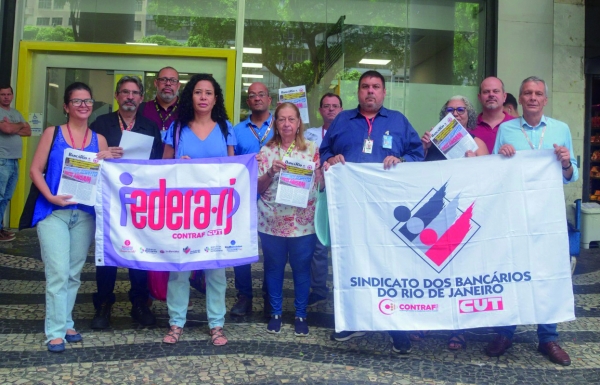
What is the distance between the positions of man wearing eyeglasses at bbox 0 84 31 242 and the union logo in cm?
591

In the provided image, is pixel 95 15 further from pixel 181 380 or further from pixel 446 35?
pixel 181 380

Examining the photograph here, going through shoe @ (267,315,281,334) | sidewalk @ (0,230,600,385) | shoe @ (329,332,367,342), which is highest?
shoe @ (267,315,281,334)

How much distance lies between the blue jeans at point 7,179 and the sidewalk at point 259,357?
316 cm

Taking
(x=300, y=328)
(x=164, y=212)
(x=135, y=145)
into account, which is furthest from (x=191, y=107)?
(x=300, y=328)

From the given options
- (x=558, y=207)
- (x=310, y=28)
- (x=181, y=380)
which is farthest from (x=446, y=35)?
(x=181, y=380)

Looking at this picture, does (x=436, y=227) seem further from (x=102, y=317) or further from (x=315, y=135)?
(x=102, y=317)

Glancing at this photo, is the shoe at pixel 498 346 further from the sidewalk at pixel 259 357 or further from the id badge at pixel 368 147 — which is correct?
the id badge at pixel 368 147

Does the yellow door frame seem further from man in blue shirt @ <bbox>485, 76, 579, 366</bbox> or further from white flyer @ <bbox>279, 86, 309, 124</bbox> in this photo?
man in blue shirt @ <bbox>485, 76, 579, 366</bbox>

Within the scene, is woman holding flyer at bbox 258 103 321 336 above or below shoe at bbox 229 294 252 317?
above

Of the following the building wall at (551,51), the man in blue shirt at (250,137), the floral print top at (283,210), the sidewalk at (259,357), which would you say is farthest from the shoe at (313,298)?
the building wall at (551,51)

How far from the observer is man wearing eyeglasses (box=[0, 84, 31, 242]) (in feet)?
26.5

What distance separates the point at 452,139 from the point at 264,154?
141 centimetres

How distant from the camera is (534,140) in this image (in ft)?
14.5

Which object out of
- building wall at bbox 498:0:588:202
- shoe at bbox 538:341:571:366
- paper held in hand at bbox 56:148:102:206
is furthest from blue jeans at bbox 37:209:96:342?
building wall at bbox 498:0:588:202
